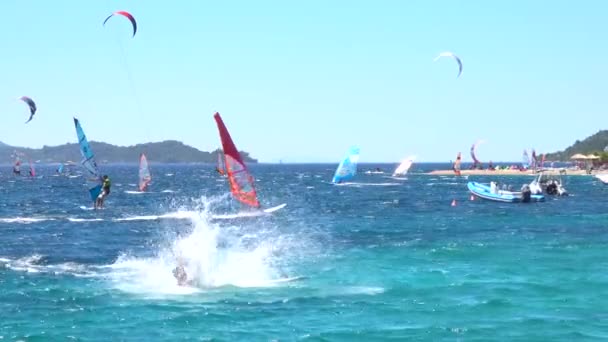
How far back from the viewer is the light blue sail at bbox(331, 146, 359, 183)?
96.9m

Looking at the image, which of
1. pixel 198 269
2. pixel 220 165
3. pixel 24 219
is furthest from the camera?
pixel 220 165

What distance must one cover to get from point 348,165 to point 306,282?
79.5 meters

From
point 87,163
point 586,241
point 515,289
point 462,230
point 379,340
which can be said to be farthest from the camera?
point 87,163

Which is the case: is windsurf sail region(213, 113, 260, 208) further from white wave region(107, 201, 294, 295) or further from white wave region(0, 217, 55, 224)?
white wave region(0, 217, 55, 224)

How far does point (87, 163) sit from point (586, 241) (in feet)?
89.2

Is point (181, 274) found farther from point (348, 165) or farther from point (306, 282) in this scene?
Answer: point (348, 165)

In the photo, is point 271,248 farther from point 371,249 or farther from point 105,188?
point 105,188

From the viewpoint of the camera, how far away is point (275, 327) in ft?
62.2

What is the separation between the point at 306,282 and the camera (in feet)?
81.4

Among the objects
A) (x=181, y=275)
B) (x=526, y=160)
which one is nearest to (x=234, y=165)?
(x=181, y=275)

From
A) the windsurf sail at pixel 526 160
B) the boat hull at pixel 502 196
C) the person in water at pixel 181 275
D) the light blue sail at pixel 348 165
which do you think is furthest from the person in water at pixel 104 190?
the windsurf sail at pixel 526 160

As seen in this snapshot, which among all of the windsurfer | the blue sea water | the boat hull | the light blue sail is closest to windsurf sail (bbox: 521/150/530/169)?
the light blue sail

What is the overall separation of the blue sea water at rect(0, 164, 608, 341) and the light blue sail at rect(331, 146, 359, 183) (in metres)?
50.7

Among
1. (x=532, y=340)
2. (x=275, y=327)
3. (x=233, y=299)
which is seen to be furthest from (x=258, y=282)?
(x=532, y=340)
